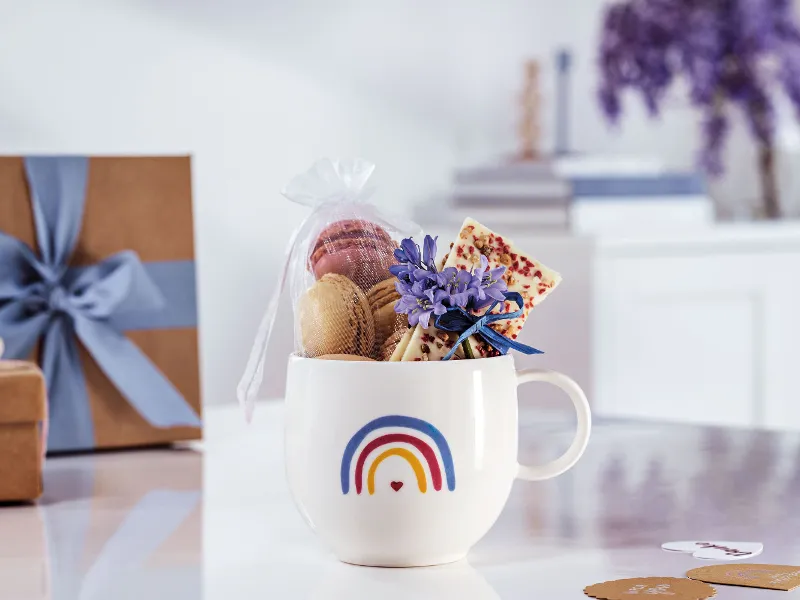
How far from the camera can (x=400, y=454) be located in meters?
0.54

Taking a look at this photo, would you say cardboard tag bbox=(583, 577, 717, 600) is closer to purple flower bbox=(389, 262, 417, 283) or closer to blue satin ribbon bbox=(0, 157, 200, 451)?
purple flower bbox=(389, 262, 417, 283)

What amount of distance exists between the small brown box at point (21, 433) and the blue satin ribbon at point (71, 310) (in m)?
0.14

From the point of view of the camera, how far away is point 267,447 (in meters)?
0.91

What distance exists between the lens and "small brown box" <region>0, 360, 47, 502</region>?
72cm

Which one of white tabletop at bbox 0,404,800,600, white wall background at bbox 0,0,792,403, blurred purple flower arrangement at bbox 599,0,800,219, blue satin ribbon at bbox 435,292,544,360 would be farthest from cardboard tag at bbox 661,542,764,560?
blurred purple flower arrangement at bbox 599,0,800,219

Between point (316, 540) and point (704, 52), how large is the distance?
56.6 inches

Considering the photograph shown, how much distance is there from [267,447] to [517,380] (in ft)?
1.24

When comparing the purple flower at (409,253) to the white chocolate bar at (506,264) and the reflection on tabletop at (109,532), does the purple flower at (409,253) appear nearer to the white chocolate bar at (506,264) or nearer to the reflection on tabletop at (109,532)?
the white chocolate bar at (506,264)

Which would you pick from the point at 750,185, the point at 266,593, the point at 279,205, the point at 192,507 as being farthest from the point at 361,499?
the point at 750,185

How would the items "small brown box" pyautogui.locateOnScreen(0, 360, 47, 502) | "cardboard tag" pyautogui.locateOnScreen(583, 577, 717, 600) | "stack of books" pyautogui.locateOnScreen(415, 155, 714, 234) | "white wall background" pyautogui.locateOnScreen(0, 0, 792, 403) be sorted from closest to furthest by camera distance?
"cardboard tag" pyautogui.locateOnScreen(583, 577, 717, 600) < "small brown box" pyautogui.locateOnScreen(0, 360, 47, 502) < "white wall background" pyautogui.locateOnScreen(0, 0, 792, 403) < "stack of books" pyautogui.locateOnScreen(415, 155, 714, 234)

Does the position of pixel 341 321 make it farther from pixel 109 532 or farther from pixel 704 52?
pixel 704 52

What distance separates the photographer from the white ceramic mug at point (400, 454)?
535 mm

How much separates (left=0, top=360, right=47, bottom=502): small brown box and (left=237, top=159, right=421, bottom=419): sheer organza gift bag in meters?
0.17

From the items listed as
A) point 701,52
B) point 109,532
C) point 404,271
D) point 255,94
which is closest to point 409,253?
point 404,271
